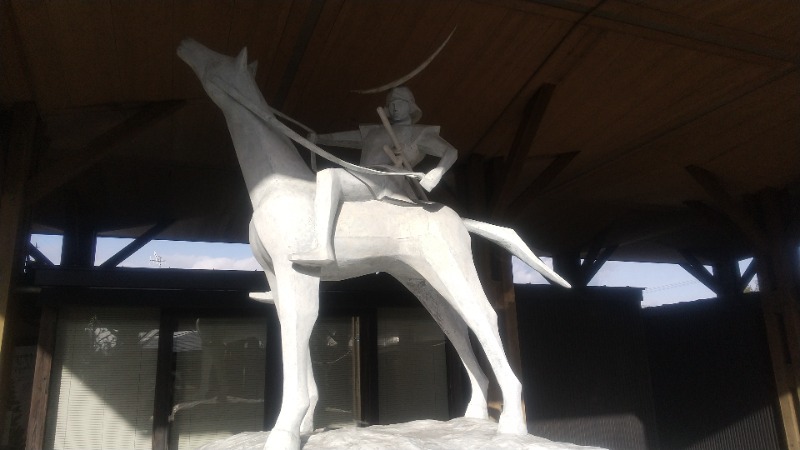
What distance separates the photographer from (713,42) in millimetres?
4230

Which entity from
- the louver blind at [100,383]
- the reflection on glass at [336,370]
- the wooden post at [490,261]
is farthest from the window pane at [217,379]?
the wooden post at [490,261]

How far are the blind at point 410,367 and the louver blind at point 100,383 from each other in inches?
87.7

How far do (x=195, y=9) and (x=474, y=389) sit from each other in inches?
111

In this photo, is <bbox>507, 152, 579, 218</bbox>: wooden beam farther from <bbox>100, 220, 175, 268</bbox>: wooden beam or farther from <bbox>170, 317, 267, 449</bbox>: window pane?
<bbox>100, 220, 175, 268</bbox>: wooden beam

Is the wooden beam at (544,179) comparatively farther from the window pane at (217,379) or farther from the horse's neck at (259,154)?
the horse's neck at (259,154)

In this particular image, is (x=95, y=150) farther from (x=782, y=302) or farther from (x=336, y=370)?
(x=782, y=302)

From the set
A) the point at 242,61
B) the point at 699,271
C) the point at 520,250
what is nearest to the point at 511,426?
the point at 520,250

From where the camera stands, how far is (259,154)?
297 cm

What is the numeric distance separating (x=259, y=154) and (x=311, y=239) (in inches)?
21.0

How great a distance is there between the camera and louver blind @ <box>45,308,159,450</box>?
5.23 metres

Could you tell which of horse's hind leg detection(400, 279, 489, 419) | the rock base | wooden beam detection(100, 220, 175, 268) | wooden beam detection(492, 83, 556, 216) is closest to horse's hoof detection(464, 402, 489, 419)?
horse's hind leg detection(400, 279, 489, 419)

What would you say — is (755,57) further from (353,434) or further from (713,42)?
(353,434)

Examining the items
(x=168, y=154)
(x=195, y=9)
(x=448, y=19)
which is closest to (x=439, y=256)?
(x=448, y=19)

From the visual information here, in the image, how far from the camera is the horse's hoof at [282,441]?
2.37 m
